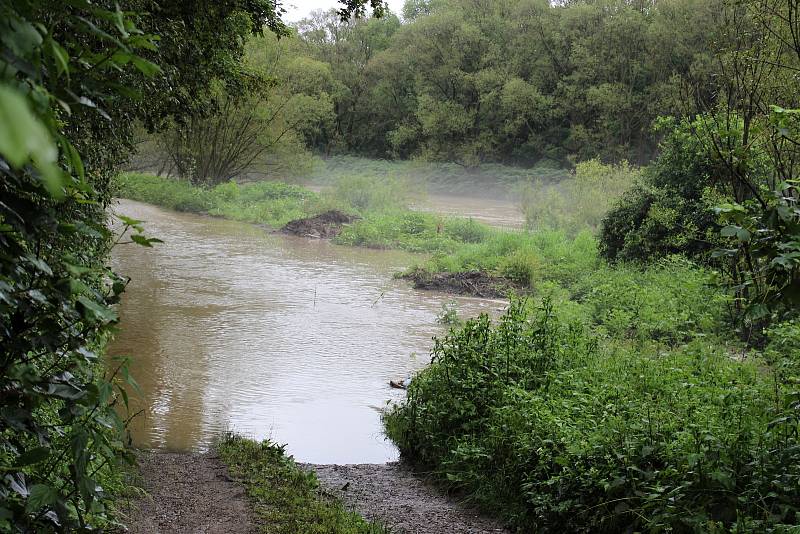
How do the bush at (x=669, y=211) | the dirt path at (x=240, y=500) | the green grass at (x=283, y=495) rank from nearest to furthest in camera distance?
the green grass at (x=283, y=495) → the dirt path at (x=240, y=500) → the bush at (x=669, y=211)

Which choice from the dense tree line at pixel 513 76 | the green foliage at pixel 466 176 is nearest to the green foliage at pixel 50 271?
the dense tree line at pixel 513 76

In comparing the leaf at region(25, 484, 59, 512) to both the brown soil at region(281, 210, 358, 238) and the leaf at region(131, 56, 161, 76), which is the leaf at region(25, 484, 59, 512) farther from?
the brown soil at region(281, 210, 358, 238)

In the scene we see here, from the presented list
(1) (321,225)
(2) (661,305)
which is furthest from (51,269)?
(1) (321,225)

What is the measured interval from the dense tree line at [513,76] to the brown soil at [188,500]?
36470mm

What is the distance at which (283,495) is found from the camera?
6.37m

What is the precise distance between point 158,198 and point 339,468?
98.9 ft

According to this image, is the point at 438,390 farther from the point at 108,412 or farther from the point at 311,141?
the point at 311,141

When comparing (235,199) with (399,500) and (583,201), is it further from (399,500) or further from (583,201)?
(399,500)

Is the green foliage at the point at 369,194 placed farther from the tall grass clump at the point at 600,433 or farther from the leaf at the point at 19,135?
the leaf at the point at 19,135

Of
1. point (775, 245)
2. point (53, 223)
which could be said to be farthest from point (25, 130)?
point (775, 245)

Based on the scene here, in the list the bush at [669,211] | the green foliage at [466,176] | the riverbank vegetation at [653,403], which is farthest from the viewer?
the green foliage at [466,176]

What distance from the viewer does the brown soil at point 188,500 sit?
18.2 feet

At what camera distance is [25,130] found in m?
0.71

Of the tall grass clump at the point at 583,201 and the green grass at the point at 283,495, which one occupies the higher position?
the tall grass clump at the point at 583,201
